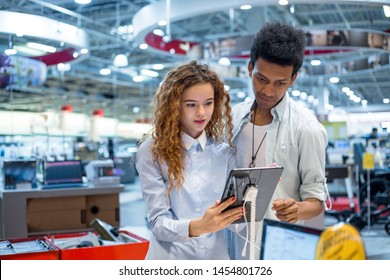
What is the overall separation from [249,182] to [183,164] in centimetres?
31

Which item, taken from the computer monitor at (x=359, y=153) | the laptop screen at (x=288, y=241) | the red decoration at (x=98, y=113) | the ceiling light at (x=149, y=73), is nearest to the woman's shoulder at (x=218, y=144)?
the laptop screen at (x=288, y=241)

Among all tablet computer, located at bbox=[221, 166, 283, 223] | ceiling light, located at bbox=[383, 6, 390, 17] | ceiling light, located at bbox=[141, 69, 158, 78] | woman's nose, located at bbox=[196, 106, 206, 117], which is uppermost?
ceiling light, located at bbox=[141, 69, 158, 78]

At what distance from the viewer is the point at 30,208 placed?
3.63 metres

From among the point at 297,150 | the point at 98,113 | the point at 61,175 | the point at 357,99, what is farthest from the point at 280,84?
the point at 98,113

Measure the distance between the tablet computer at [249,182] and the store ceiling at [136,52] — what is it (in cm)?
82

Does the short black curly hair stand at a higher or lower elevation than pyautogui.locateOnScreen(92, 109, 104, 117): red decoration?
lower

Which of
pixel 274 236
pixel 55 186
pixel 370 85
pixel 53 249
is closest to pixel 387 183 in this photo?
pixel 370 85

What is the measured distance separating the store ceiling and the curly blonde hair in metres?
0.46

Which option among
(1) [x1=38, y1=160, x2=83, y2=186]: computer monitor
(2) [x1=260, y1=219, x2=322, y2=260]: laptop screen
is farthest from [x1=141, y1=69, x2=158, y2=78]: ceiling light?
(2) [x1=260, y1=219, x2=322, y2=260]: laptop screen

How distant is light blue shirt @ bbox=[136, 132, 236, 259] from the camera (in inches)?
56.0

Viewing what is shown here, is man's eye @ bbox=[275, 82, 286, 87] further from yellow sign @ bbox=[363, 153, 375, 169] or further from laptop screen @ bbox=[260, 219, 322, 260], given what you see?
yellow sign @ bbox=[363, 153, 375, 169]
